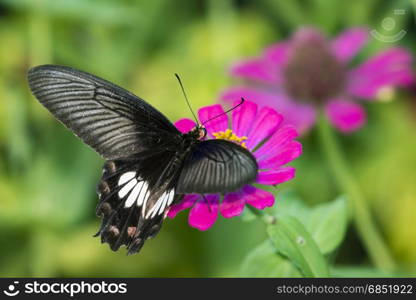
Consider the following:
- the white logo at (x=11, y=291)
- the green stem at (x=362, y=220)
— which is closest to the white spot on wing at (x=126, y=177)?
the white logo at (x=11, y=291)

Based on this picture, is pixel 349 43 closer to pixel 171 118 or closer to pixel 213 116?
pixel 171 118

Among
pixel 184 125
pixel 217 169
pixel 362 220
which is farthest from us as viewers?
pixel 362 220

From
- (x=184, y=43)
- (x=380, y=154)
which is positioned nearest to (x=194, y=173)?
(x=380, y=154)

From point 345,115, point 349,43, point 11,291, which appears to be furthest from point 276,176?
point 349,43

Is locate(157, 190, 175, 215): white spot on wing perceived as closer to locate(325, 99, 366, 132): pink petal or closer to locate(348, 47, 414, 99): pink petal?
locate(325, 99, 366, 132): pink petal

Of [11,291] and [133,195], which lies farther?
[11,291]

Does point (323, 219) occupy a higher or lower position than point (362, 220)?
higher

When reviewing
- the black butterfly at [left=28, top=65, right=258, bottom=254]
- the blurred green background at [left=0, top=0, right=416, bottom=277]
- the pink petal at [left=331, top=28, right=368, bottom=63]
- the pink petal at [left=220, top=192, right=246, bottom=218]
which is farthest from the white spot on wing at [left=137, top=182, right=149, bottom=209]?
the pink petal at [left=331, top=28, right=368, bottom=63]
